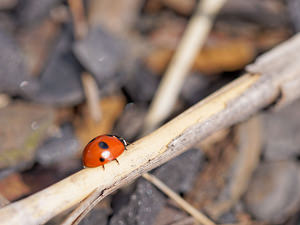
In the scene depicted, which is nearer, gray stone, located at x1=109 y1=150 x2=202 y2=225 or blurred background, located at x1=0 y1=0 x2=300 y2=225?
gray stone, located at x1=109 y1=150 x2=202 y2=225

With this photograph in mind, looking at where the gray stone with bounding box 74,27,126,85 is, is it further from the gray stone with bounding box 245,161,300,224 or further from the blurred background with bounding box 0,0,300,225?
Result: the gray stone with bounding box 245,161,300,224

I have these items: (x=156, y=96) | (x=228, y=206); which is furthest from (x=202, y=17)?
(x=228, y=206)

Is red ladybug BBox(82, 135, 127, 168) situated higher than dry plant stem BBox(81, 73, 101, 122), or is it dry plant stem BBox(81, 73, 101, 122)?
dry plant stem BBox(81, 73, 101, 122)

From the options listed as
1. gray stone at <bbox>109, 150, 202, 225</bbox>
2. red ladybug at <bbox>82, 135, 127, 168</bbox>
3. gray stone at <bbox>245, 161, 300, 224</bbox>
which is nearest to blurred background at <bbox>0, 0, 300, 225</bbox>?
gray stone at <bbox>245, 161, 300, 224</bbox>

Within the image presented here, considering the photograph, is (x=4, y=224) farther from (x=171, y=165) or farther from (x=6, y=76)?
(x=6, y=76)

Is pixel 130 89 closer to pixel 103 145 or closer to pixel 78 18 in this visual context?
pixel 78 18

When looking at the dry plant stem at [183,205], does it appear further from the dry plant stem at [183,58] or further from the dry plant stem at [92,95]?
the dry plant stem at [92,95]
